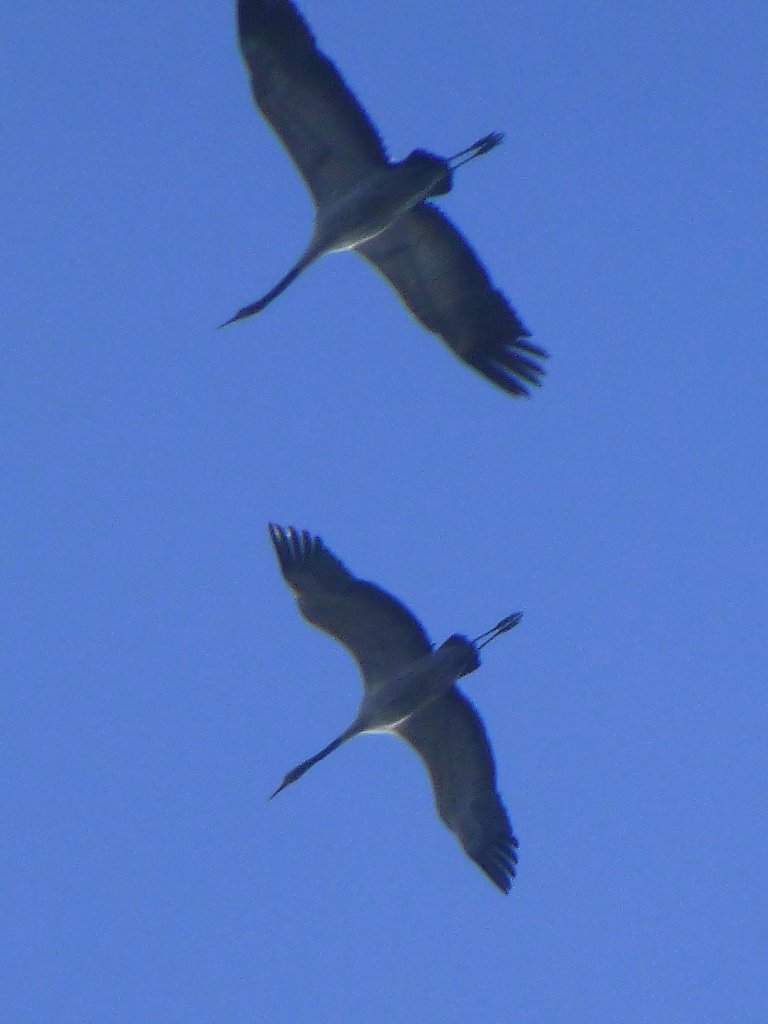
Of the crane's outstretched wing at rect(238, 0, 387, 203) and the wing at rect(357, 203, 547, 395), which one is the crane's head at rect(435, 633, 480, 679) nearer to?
the wing at rect(357, 203, 547, 395)

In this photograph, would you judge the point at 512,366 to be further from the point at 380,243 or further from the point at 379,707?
the point at 379,707

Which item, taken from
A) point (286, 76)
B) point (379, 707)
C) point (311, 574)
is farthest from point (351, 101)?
point (379, 707)

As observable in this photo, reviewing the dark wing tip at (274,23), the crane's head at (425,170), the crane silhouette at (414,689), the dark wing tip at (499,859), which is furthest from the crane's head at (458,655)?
the dark wing tip at (274,23)

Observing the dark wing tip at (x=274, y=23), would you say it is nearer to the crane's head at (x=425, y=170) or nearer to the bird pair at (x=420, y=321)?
the bird pair at (x=420, y=321)

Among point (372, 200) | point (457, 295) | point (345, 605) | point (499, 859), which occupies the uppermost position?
point (372, 200)

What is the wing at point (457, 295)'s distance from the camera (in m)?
17.9

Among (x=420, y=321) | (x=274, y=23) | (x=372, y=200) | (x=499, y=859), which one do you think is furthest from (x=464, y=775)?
(x=274, y=23)

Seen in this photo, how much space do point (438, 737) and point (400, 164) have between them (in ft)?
15.8

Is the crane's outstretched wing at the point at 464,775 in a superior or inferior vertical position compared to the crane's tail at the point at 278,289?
inferior

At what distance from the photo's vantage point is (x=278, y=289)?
723 inches

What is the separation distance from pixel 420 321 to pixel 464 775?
389 cm

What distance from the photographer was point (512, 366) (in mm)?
18000

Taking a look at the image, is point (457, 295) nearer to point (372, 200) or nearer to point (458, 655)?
point (372, 200)

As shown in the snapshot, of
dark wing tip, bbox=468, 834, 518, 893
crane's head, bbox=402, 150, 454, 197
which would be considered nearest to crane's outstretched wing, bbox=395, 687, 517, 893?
dark wing tip, bbox=468, 834, 518, 893
